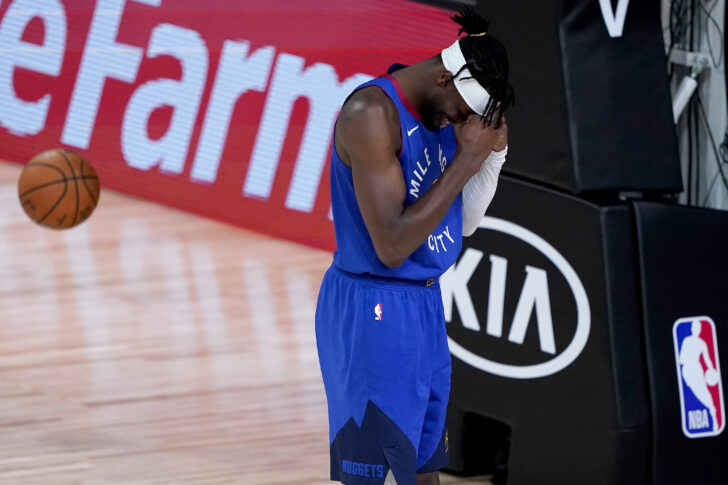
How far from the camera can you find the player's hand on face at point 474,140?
284cm

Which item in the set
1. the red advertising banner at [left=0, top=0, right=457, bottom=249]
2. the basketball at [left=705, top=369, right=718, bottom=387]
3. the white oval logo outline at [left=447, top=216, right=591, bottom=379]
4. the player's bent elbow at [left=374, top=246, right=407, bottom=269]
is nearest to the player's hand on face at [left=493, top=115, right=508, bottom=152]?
the player's bent elbow at [left=374, top=246, right=407, bottom=269]

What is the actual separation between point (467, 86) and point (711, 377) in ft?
5.96

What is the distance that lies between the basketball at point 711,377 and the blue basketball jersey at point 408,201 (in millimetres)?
1497

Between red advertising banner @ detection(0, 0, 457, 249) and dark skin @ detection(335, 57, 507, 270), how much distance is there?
452 centimetres

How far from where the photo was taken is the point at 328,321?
3.06 meters

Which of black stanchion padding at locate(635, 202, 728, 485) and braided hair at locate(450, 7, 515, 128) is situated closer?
braided hair at locate(450, 7, 515, 128)

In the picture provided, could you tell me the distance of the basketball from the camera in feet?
13.7

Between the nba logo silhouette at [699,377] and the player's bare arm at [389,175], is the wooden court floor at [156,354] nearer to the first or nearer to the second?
the nba logo silhouette at [699,377]

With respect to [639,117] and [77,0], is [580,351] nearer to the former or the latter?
[639,117]

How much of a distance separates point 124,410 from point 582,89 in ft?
8.13

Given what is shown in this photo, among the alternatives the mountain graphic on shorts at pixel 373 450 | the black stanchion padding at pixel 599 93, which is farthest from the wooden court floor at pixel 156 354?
the mountain graphic on shorts at pixel 373 450

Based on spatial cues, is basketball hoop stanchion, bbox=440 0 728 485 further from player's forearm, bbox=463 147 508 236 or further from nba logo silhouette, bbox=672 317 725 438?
player's forearm, bbox=463 147 508 236

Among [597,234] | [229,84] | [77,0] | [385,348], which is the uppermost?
[77,0]

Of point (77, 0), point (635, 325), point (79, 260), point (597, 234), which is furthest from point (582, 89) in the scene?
point (77, 0)
